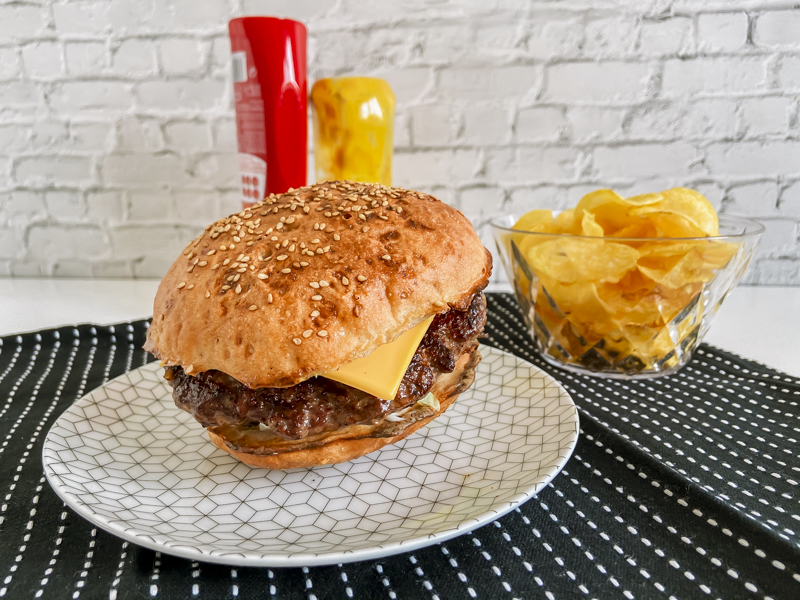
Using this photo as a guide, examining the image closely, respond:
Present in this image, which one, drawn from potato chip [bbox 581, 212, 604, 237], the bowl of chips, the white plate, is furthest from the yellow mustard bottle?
the white plate

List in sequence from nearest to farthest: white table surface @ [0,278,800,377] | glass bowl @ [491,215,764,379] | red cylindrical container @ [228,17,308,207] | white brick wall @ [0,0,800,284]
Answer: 1. glass bowl @ [491,215,764,379]
2. white table surface @ [0,278,800,377]
3. red cylindrical container @ [228,17,308,207]
4. white brick wall @ [0,0,800,284]

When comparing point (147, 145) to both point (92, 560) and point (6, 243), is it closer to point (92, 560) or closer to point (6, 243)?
point (6, 243)

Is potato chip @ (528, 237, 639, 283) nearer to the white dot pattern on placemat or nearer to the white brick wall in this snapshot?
the white dot pattern on placemat

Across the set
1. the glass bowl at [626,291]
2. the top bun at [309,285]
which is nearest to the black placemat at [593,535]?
the glass bowl at [626,291]

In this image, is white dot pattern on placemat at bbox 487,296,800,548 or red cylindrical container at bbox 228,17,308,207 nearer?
white dot pattern on placemat at bbox 487,296,800,548

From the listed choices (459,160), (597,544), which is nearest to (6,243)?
(459,160)

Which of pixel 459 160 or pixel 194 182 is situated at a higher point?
pixel 459 160

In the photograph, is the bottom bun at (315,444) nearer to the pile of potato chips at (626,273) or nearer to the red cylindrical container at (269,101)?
the pile of potato chips at (626,273)
